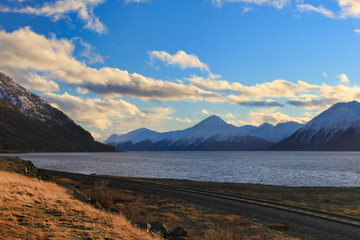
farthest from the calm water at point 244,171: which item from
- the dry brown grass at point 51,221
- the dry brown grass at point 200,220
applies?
the dry brown grass at point 51,221

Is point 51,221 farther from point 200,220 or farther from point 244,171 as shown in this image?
point 244,171

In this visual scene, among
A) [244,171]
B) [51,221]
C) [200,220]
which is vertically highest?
[51,221]

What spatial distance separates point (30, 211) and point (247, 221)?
472 inches

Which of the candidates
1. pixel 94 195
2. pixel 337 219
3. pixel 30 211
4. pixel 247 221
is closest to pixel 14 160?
pixel 94 195

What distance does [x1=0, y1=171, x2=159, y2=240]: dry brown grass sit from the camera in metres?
9.55

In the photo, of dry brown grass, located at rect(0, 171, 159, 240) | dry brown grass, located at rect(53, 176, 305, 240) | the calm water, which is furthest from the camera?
the calm water

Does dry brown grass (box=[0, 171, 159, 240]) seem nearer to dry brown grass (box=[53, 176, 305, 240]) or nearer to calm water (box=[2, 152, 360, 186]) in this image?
dry brown grass (box=[53, 176, 305, 240])

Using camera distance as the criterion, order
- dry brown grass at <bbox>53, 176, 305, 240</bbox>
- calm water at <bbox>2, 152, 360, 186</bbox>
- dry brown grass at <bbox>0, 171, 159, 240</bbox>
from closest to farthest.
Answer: dry brown grass at <bbox>0, 171, 159, 240</bbox> → dry brown grass at <bbox>53, 176, 305, 240</bbox> → calm water at <bbox>2, 152, 360, 186</bbox>

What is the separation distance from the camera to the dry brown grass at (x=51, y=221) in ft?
31.3

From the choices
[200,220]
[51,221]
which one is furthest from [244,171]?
[51,221]

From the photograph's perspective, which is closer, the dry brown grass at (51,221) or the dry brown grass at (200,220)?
the dry brown grass at (51,221)

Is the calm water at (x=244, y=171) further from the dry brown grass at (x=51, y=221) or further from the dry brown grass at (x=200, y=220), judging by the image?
the dry brown grass at (x=51, y=221)

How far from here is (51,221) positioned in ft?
36.4

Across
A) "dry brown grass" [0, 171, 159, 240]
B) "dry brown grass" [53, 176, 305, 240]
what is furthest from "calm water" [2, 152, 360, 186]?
"dry brown grass" [0, 171, 159, 240]
